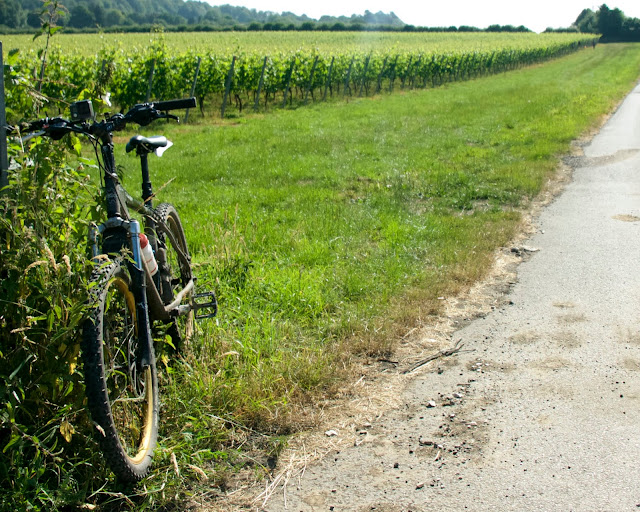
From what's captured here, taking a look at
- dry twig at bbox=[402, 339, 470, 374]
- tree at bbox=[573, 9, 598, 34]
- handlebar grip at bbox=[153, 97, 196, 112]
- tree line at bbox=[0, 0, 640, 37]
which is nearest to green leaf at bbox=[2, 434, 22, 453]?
handlebar grip at bbox=[153, 97, 196, 112]

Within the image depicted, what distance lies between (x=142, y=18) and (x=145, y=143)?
120 meters

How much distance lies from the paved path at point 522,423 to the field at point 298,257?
1.60 feet

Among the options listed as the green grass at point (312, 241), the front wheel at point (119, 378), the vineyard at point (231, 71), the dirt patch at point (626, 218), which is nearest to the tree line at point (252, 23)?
the vineyard at point (231, 71)

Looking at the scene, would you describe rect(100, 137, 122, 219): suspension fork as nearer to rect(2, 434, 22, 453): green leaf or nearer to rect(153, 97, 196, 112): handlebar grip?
rect(153, 97, 196, 112): handlebar grip

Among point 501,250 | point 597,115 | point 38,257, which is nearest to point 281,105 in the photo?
point 597,115

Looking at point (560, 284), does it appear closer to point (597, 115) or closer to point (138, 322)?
point (138, 322)

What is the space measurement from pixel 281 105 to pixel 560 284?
68.0 ft

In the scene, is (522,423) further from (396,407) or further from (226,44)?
(226,44)

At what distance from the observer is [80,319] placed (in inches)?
104

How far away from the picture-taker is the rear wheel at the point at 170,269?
3867 millimetres

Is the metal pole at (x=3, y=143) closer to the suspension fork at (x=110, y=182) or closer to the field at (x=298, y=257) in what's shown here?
the suspension fork at (x=110, y=182)

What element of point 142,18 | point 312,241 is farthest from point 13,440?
point 142,18

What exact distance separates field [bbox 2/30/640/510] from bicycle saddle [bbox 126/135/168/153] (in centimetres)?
128

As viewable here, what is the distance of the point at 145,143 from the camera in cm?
390
